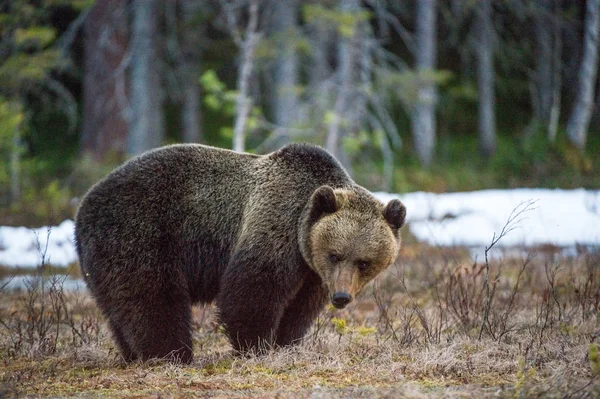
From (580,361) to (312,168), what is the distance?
100 inches

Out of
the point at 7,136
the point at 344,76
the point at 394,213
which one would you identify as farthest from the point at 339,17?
the point at 394,213

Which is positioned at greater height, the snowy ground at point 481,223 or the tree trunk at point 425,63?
the tree trunk at point 425,63

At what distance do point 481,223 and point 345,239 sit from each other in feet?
32.2

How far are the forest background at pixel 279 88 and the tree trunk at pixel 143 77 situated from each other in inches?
1.4

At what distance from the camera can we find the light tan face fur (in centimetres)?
536

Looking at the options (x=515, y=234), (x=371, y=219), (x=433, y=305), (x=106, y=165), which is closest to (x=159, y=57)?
(x=106, y=165)

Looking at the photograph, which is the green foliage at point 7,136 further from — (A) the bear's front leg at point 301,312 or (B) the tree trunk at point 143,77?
(A) the bear's front leg at point 301,312

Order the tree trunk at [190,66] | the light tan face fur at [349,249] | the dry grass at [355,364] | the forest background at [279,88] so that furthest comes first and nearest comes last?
the tree trunk at [190,66] → the forest background at [279,88] → the light tan face fur at [349,249] → the dry grass at [355,364]

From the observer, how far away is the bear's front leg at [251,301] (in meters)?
5.44

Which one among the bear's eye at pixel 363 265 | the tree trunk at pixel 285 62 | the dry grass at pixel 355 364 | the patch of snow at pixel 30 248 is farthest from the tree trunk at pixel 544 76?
the bear's eye at pixel 363 265

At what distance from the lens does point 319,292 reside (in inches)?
232

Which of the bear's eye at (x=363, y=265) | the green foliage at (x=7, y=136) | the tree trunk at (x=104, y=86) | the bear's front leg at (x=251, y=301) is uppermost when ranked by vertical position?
the tree trunk at (x=104, y=86)

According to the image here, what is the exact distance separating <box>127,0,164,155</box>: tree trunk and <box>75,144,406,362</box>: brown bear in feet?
39.5

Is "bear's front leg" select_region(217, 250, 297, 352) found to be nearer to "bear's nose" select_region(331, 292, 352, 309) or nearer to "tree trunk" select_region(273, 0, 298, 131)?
"bear's nose" select_region(331, 292, 352, 309)
